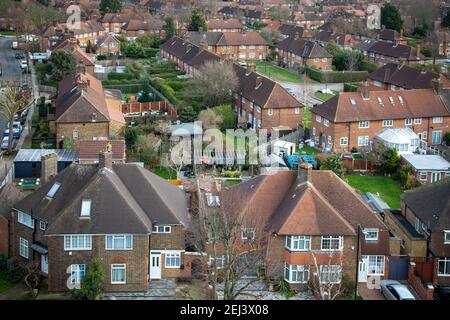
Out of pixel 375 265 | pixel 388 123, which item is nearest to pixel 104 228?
pixel 375 265

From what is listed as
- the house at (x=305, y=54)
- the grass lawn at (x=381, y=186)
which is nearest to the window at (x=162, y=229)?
the grass lawn at (x=381, y=186)

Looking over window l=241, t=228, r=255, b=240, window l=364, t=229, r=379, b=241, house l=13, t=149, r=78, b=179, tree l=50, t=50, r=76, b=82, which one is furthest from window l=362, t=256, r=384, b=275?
tree l=50, t=50, r=76, b=82

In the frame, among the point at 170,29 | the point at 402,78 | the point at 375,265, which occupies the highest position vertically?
the point at 170,29

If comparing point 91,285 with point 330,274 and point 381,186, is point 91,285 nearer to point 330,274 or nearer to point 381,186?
point 330,274

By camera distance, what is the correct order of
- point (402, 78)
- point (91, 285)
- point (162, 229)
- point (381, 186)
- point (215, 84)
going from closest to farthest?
point (91, 285)
point (162, 229)
point (381, 186)
point (215, 84)
point (402, 78)

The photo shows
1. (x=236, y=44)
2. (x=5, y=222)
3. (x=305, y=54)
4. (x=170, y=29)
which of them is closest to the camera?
(x=5, y=222)
